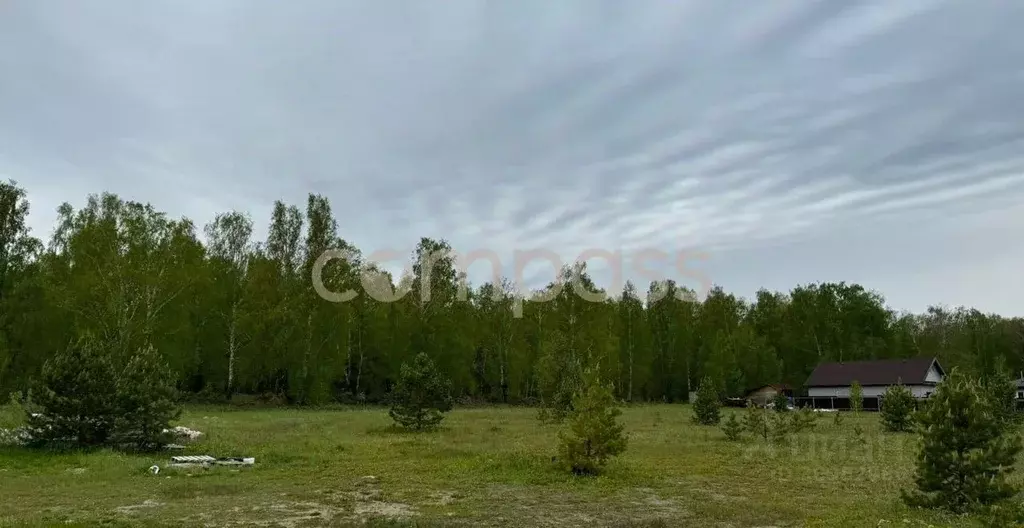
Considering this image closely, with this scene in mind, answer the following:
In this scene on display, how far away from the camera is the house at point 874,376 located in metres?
59.5

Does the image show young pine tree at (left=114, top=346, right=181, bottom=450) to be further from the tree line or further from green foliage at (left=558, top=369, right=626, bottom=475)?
green foliage at (left=558, top=369, right=626, bottom=475)

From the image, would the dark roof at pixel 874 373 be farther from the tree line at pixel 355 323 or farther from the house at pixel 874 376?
the tree line at pixel 355 323

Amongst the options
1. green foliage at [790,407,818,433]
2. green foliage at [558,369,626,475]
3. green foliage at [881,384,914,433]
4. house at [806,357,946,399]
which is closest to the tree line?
green foliage at [558,369,626,475]

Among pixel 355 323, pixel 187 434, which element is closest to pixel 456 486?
pixel 187 434

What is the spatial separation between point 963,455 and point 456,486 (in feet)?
33.7

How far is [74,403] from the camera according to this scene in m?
19.1

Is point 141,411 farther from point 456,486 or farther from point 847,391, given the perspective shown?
point 847,391

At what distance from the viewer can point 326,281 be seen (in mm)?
52188

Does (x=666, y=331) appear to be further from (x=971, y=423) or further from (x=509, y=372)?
(x=971, y=423)

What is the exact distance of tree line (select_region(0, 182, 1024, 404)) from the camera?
42031mm

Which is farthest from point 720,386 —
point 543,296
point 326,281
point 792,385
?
point 326,281

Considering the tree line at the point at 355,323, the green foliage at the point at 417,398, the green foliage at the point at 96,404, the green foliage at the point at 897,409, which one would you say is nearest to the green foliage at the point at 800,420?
the green foliage at the point at 897,409

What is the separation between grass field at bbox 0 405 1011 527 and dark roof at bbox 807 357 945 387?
135ft

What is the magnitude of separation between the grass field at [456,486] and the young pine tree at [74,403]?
1031 millimetres
